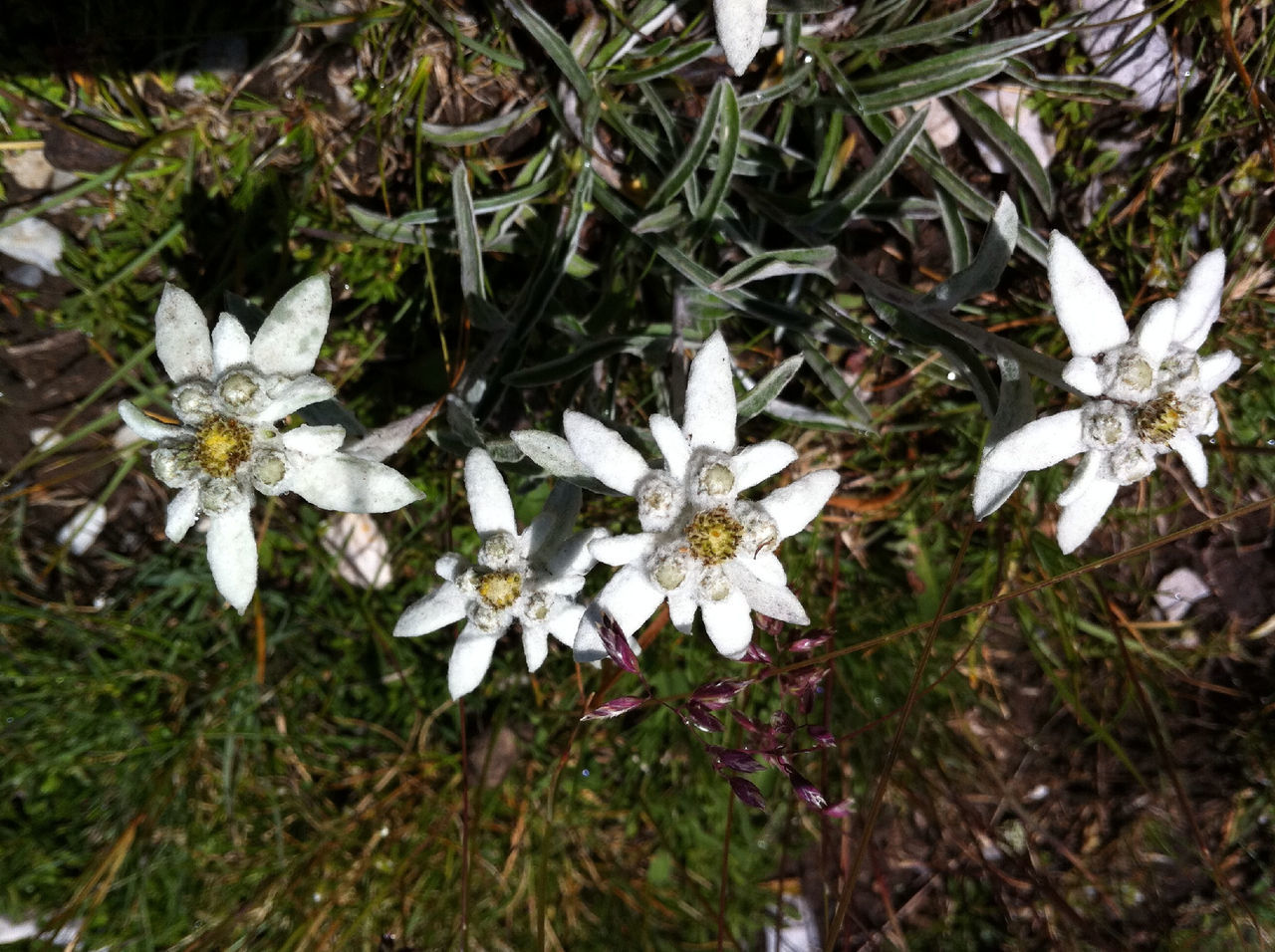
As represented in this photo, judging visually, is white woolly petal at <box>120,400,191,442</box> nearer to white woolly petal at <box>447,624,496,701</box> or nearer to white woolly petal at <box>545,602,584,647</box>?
white woolly petal at <box>447,624,496,701</box>

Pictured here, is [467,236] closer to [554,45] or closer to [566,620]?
[554,45]

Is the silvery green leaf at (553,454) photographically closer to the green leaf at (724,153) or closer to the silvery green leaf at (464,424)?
the silvery green leaf at (464,424)

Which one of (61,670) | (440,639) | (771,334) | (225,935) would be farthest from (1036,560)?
(61,670)

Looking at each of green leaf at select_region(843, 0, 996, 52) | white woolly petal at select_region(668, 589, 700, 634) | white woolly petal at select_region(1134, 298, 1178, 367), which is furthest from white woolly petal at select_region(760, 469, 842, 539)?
green leaf at select_region(843, 0, 996, 52)

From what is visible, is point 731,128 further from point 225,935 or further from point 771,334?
point 225,935

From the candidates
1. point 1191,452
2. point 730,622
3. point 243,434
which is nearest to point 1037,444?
point 1191,452

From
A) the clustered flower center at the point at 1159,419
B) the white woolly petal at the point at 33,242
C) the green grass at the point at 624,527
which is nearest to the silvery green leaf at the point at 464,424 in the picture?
the green grass at the point at 624,527
